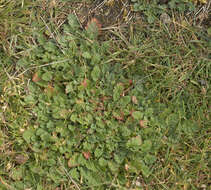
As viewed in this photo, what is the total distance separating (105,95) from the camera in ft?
8.84

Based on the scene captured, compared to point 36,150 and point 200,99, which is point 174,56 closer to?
point 200,99

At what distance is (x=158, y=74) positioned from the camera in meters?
2.73

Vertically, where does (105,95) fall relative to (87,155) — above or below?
above

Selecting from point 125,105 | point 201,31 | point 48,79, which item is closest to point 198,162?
point 125,105

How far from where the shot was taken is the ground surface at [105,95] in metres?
2.63

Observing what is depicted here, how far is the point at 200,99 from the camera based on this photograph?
8.94 ft

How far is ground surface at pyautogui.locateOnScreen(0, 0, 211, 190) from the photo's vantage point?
263cm

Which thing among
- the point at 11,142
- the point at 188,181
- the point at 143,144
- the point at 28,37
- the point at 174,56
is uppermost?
the point at 28,37

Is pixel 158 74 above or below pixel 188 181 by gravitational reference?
above

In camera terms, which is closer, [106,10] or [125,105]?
[125,105]

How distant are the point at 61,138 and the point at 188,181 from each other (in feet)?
3.75

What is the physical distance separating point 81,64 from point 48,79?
318 millimetres

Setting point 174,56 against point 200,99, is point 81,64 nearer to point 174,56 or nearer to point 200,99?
point 174,56

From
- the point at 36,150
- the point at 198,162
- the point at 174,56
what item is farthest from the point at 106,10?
the point at 198,162
